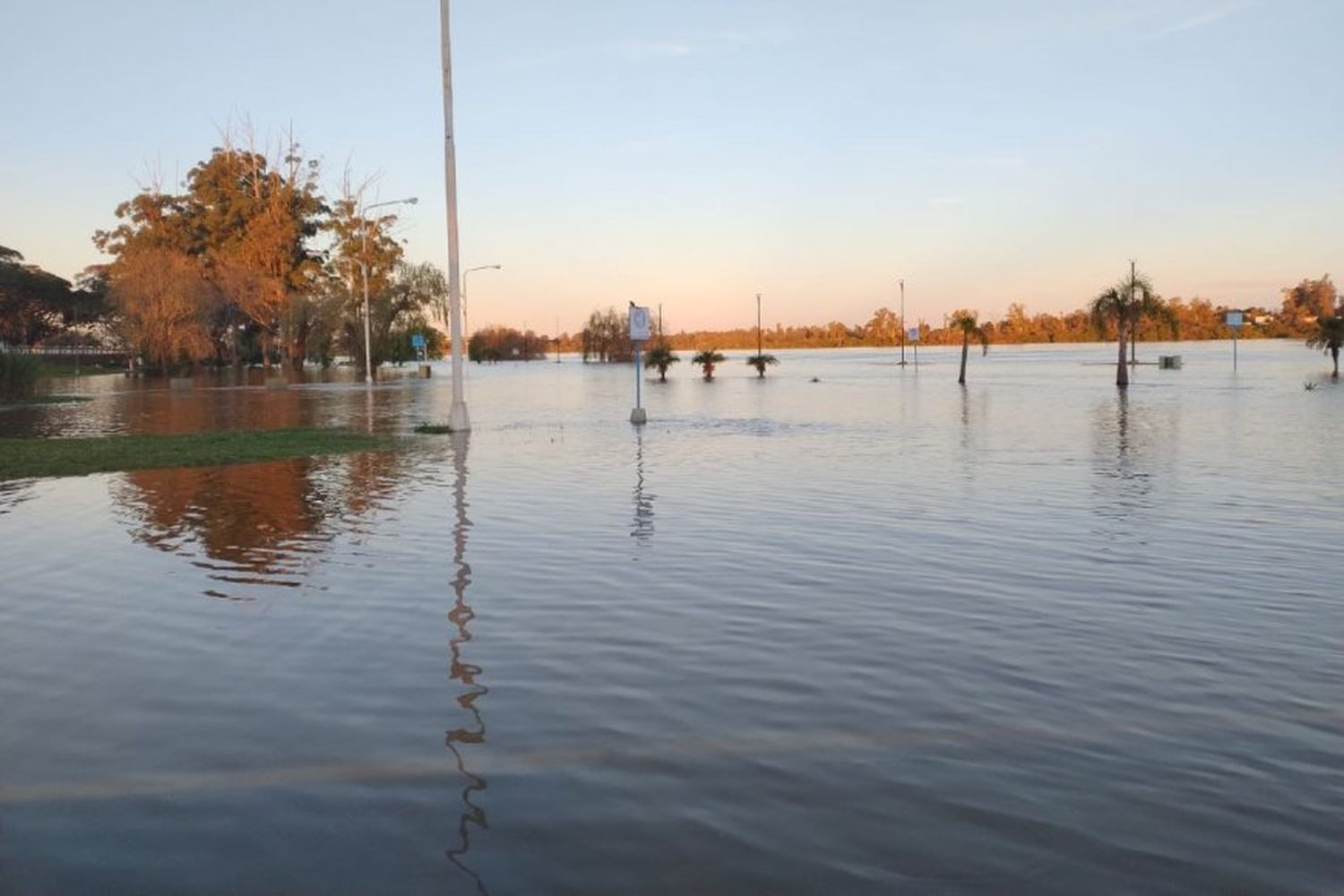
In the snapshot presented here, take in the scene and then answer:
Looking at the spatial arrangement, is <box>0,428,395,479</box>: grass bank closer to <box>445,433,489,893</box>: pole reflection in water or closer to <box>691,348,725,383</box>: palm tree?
<box>445,433,489,893</box>: pole reflection in water

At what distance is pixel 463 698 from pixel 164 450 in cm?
1830

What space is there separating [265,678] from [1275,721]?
18.1 ft

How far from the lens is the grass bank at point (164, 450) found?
762 inches

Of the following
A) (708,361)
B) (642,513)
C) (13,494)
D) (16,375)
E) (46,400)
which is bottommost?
(642,513)

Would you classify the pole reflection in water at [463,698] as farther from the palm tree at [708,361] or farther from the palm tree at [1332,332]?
the palm tree at [1332,332]

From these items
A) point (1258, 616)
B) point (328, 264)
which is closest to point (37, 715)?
point (1258, 616)

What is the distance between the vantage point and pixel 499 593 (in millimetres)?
8922

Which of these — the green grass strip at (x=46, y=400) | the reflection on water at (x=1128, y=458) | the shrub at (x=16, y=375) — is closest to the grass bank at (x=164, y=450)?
the reflection on water at (x=1128, y=458)

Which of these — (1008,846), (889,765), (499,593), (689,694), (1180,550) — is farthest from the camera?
(1180,550)

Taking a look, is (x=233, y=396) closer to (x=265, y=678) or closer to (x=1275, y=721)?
(x=265, y=678)

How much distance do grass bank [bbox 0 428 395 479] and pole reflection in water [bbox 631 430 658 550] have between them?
7.38 metres

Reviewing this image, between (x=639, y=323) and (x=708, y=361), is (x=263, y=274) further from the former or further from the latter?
(x=639, y=323)

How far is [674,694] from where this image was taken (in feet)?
20.3

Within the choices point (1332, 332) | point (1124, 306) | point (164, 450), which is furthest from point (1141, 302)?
point (164, 450)
